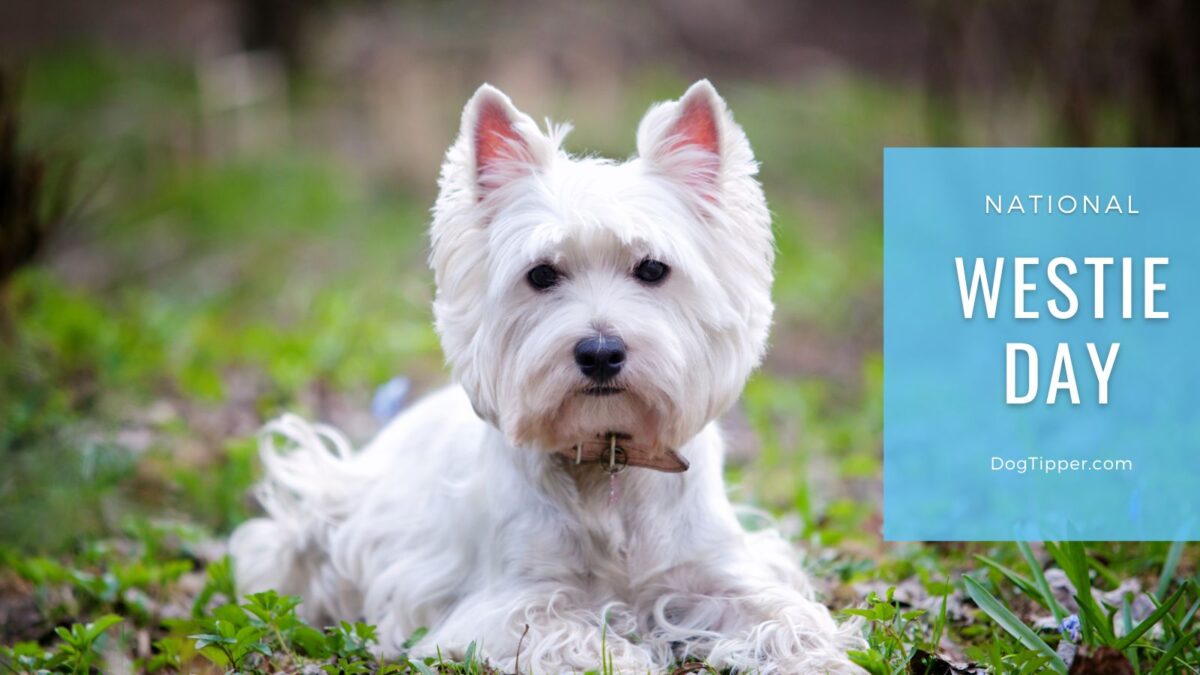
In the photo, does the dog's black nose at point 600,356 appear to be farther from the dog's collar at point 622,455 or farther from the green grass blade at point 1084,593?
the green grass blade at point 1084,593

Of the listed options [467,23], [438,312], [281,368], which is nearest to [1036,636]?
[438,312]

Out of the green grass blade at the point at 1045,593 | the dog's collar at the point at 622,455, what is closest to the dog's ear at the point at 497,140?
the dog's collar at the point at 622,455

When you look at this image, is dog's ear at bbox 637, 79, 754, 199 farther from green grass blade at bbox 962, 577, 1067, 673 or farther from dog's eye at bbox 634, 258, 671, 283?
green grass blade at bbox 962, 577, 1067, 673

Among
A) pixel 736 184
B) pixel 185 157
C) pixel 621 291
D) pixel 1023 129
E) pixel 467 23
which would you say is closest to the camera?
pixel 621 291

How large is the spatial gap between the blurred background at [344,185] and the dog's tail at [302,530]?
0.75 m

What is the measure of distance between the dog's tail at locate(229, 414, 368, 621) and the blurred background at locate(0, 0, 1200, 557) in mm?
749

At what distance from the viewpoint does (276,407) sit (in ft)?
19.5

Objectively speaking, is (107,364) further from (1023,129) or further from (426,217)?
(1023,129)

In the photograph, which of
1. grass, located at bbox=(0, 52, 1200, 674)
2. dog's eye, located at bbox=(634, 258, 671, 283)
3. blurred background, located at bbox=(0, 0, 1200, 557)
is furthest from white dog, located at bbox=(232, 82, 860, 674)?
blurred background, located at bbox=(0, 0, 1200, 557)

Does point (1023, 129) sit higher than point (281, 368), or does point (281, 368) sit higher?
point (1023, 129)

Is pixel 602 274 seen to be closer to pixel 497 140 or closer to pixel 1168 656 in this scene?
pixel 497 140

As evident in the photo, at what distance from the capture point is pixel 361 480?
4.28 metres

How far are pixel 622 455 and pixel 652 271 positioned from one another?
1.64 ft

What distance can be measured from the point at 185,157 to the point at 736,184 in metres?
9.18
